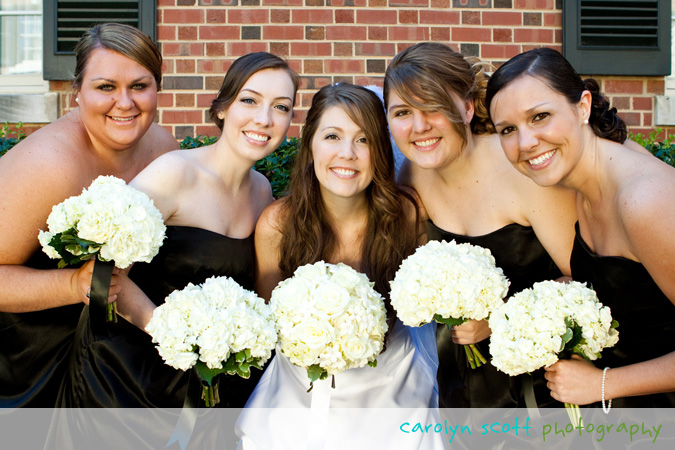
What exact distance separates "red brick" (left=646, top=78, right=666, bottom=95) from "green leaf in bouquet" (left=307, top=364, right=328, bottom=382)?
4.79 metres

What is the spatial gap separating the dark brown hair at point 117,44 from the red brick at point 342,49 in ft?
7.85

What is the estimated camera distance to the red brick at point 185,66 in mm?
5770

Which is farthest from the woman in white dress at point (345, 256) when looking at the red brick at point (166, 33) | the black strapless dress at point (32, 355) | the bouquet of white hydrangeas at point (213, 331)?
the red brick at point (166, 33)

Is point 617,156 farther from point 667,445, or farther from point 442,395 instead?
point 442,395

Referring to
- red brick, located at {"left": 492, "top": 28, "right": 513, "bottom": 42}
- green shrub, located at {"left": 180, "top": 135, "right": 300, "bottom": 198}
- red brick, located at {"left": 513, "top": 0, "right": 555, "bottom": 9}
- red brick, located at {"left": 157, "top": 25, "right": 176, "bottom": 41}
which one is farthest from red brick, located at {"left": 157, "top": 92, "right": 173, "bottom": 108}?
red brick, located at {"left": 513, "top": 0, "right": 555, "bottom": 9}

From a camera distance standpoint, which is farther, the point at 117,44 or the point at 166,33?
the point at 166,33

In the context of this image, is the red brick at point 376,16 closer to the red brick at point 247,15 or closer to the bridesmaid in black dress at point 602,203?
the red brick at point 247,15

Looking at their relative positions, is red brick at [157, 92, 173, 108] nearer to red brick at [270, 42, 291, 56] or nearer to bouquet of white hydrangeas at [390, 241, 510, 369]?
red brick at [270, 42, 291, 56]

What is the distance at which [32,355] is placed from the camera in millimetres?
3443

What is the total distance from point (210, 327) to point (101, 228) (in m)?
0.67

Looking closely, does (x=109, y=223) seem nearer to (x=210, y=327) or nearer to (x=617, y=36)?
(x=210, y=327)

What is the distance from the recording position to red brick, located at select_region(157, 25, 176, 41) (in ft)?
18.9

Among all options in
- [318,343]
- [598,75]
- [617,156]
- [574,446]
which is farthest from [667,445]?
[598,75]

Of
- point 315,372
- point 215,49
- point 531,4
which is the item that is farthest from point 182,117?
point 315,372
